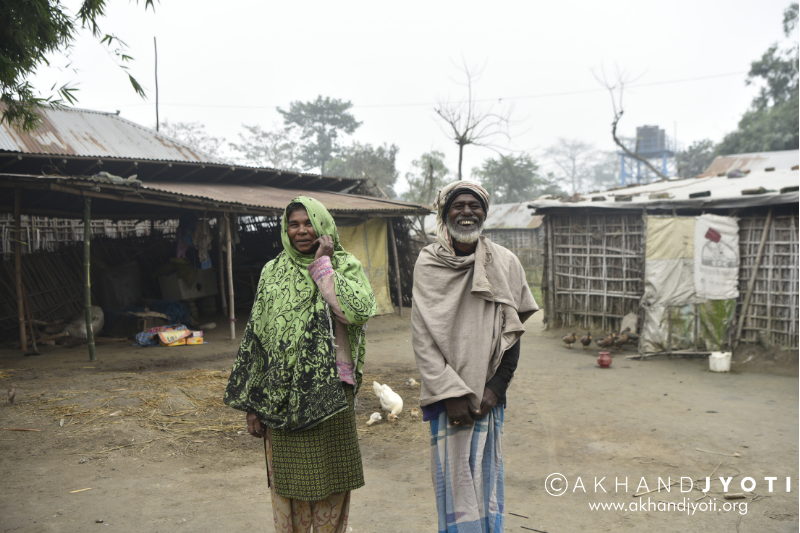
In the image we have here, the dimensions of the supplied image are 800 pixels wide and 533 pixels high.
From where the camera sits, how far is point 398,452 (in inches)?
173

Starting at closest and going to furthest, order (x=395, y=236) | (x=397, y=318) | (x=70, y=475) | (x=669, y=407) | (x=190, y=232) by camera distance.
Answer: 1. (x=70, y=475)
2. (x=669, y=407)
3. (x=190, y=232)
4. (x=397, y=318)
5. (x=395, y=236)

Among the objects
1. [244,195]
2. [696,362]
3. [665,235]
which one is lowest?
[696,362]

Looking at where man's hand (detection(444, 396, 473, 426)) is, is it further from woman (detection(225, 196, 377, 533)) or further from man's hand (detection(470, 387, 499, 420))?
woman (detection(225, 196, 377, 533))

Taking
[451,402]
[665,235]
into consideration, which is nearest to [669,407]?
[665,235]

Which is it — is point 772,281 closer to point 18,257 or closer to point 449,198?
point 449,198

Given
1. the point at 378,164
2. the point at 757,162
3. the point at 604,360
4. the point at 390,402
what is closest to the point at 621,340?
the point at 604,360

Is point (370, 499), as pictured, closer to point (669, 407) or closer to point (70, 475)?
point (70, 475)

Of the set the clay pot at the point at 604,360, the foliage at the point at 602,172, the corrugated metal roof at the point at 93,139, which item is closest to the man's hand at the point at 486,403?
the clay pot at the point at 604,360

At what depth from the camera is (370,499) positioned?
3.49 meters

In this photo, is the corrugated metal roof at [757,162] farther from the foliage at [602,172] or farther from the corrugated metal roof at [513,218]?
the foliage at [602,172]

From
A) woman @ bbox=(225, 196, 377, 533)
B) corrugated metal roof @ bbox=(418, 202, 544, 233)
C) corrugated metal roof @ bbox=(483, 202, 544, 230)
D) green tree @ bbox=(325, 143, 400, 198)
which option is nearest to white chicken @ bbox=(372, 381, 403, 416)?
woman @ bbox=(225, 196, 377, 533)

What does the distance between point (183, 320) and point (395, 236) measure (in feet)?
16.3

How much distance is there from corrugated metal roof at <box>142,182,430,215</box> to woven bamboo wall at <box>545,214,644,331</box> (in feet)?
9.70

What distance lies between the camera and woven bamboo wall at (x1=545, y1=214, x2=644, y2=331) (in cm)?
909
